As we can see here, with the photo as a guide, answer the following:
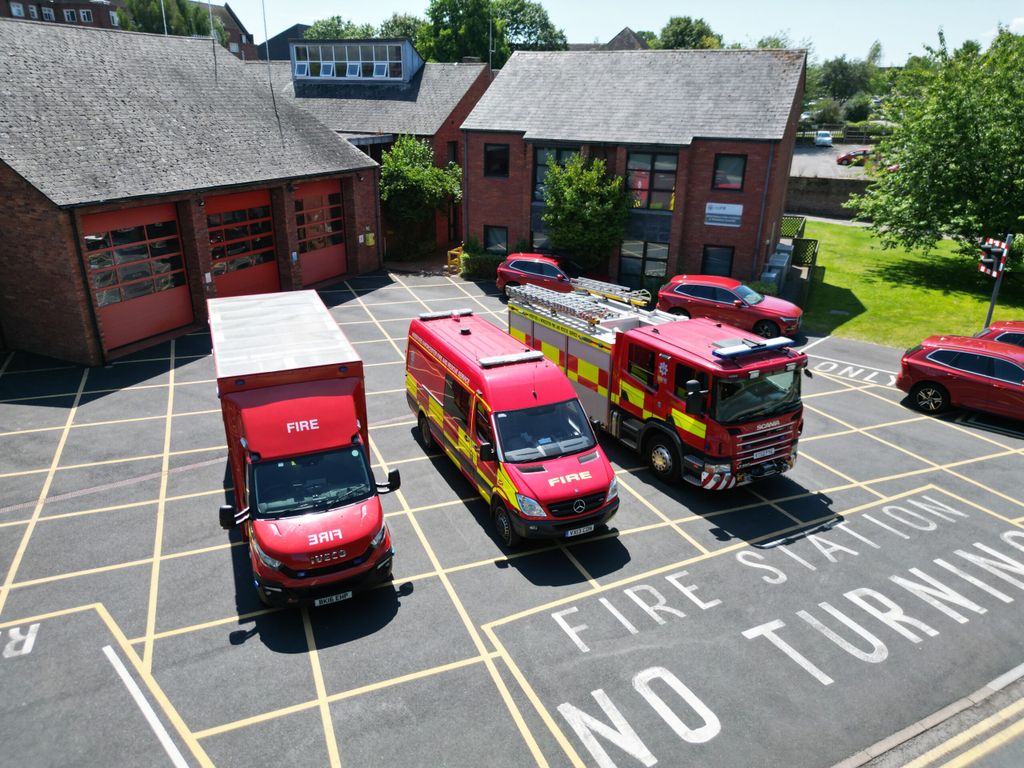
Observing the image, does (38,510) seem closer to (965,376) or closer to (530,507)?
(530,507)

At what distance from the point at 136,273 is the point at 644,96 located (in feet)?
65.7

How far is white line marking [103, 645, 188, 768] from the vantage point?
765cm

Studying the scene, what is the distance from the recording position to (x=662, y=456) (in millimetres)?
13727

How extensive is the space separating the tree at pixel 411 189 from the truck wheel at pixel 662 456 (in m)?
21.9

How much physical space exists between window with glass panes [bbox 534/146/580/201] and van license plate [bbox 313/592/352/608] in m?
21.4

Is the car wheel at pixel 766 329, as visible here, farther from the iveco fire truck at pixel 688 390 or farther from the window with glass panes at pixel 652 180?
the iveco fire truck at pixel 688 390

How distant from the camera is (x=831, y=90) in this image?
8794 cm

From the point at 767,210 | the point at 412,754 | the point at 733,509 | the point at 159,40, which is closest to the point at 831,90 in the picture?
the point at 767,210

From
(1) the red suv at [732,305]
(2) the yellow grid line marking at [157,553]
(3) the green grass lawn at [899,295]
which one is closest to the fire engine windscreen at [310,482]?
(2) the yellow grid line marking at [157,553]

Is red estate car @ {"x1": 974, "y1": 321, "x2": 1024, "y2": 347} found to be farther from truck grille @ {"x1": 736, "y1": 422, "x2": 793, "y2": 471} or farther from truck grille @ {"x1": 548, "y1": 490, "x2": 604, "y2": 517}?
truck grille @ {"x1": 548, "y1": 490, "x2": 604, "y2": 517}

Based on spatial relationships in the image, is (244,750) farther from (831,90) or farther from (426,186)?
(831,90)

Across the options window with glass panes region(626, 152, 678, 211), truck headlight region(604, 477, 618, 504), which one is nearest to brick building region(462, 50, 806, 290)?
window with glass panes region(626, 152, 678, 211)

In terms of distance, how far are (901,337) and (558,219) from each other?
43.1 ft

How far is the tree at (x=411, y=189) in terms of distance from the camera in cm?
3194
